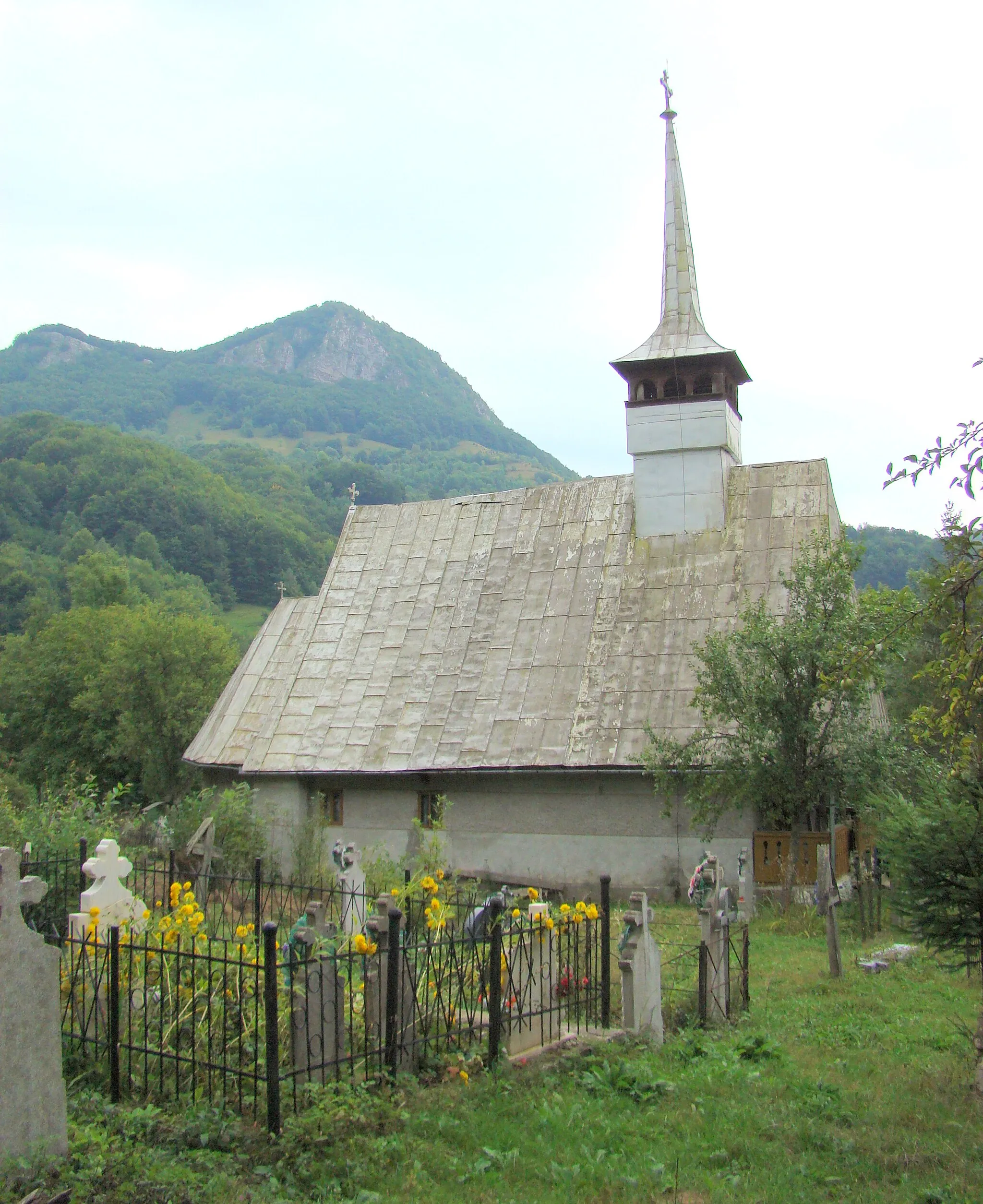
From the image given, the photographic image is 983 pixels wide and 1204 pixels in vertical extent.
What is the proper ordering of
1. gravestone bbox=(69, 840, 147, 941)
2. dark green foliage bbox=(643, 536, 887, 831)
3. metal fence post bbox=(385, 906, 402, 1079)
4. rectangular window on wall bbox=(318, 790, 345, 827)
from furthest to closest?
rectangular window on wall bbox=(318, 790, 345, 827)
dark green foliage bbox=(643, 536, 887, 831)
gravestone bbox=(69, 840, 147, 941)
metal fence post bbox=(385, 906, 402, 1079)

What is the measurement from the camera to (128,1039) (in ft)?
24.1

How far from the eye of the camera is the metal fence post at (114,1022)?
7065 mm

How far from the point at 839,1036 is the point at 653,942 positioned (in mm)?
1834

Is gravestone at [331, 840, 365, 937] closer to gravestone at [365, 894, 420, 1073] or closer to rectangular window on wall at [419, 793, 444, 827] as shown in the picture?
gravestone at [365, 894, 420, 1073]

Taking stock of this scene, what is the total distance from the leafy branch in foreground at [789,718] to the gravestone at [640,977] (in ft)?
23.2

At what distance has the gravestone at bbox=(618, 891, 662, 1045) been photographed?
29.7ft

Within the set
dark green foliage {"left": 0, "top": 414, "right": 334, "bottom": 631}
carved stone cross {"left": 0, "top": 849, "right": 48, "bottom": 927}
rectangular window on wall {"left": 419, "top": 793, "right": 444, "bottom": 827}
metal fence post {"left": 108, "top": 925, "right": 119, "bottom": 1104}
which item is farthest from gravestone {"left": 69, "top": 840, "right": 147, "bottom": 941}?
dark green foliage {"left": 0, "top": 414, "right": 334, "bottom": 631}

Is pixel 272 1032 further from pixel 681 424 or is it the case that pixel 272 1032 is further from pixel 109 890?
pixel 681 424

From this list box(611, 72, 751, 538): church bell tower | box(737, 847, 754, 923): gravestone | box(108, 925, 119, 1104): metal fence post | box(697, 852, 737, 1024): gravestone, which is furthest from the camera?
box(611, 72, 751, 538): church bell tower

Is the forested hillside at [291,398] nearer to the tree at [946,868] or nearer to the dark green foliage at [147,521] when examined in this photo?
the dark green foliage at [147,521]

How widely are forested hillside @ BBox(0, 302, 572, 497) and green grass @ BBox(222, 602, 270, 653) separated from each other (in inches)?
1607

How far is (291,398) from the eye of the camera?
518ft

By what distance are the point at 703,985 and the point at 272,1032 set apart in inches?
184

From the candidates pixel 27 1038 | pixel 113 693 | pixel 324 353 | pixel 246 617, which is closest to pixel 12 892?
pixel 27 1038
